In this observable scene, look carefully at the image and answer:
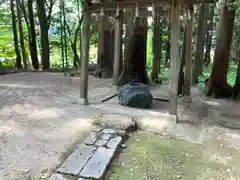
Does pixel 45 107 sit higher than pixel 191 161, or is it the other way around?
pixel 45 107

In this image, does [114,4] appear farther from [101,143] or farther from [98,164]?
[98,164]

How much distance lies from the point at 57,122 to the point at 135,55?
155 inches

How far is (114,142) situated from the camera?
3750 mm

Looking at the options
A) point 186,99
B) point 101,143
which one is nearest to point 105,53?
point 186,99

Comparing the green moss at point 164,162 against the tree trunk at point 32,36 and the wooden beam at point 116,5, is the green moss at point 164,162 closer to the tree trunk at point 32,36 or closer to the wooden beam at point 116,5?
the wooden beam at point 116,5

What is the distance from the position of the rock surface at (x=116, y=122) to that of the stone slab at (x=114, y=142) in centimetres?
34

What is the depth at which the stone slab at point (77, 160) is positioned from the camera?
2.91m

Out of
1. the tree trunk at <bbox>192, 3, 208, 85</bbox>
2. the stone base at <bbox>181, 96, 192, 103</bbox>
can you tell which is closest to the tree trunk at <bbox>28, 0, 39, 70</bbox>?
the tree trunk at <bbox>192, 3, 208, 85</bbox>

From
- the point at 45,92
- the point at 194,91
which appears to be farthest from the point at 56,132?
the point at 194,91

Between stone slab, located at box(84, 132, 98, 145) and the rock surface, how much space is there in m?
0.37

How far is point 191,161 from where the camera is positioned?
3471mm

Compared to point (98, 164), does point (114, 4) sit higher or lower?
higher

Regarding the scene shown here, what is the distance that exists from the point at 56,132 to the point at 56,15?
35.4 ft

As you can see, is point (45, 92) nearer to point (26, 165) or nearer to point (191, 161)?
point (26, 165)
